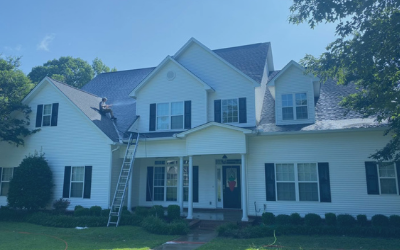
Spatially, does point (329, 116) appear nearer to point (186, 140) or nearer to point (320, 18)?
point (320, 18)

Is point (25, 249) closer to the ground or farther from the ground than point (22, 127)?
closer to the ground

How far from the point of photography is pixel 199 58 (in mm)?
17188

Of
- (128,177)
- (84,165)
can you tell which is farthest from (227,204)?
(84,165)

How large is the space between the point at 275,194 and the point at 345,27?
733cm

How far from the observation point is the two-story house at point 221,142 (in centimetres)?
1259

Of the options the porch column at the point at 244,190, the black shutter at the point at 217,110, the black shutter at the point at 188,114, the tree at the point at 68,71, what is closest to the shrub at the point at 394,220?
the porch column at the point at 244,190

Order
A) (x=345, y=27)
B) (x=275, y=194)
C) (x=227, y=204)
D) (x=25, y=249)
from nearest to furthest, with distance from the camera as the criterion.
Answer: (x=25, y=249), (x=345, y=27), (x=275, y=194), (x=227, y=204)

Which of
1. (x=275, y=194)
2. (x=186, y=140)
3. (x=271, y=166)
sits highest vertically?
(x=186, y=140)

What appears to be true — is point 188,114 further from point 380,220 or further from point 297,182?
point 380,220

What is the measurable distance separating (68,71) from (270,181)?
3514 cm

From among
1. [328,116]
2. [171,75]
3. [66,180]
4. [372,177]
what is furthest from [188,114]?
[372,177]

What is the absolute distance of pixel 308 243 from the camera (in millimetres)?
9781

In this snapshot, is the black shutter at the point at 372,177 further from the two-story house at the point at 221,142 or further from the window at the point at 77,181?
the window at the point at 77,181

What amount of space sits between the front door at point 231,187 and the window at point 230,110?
8.27 feet
